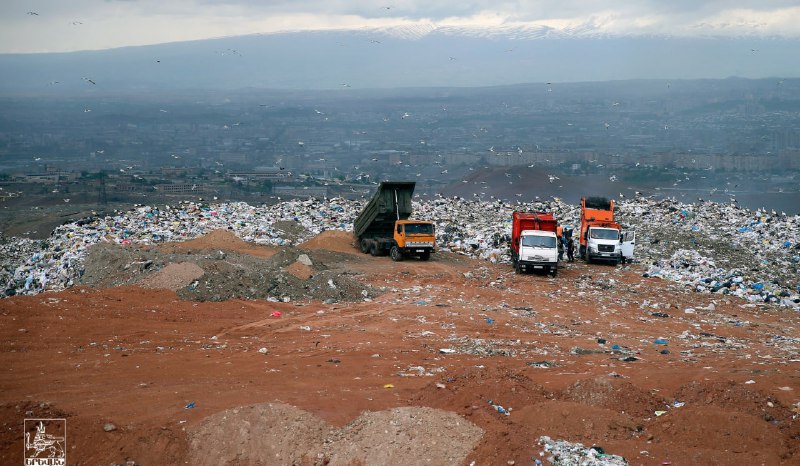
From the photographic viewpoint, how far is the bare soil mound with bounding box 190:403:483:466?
7.66m

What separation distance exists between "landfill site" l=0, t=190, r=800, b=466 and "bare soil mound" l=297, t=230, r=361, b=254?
9 centimetres

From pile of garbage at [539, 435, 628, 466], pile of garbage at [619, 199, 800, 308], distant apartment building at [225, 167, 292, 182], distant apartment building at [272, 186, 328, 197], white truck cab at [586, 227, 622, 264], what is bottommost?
distant apartment building at [272, 186, 328, 197]

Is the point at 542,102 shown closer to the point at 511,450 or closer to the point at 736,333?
the point at 736,333

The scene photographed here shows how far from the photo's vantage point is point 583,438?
785 centimetres

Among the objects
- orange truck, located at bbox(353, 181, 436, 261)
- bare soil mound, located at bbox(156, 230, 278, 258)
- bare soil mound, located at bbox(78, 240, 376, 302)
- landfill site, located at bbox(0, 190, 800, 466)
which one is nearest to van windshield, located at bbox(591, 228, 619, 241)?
landfill site, located at bbox(0, 190, 800, 466)

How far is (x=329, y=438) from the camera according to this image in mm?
8008

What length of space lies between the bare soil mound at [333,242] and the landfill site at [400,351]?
3.4 inches

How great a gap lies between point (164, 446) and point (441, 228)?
1902cm

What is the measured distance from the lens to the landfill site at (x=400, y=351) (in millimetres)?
7809

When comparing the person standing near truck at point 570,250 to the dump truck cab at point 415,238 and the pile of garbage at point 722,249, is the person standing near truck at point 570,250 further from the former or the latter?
the dump truck cab at point 415,238

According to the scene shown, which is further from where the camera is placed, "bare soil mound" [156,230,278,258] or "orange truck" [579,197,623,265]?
"bare soil mound" [156,230,278,258]

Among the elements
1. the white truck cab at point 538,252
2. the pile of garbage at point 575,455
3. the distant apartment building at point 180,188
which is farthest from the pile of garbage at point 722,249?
the distant apartment building at point 180,188

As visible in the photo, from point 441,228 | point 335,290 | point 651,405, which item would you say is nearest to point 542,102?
point 441,228

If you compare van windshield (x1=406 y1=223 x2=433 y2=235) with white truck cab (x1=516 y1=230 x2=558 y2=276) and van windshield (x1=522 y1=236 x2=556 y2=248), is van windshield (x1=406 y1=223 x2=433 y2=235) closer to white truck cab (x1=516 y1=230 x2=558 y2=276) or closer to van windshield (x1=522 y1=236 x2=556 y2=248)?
white truck cab (x1=516 y1=230 x2=558 y2=276)
